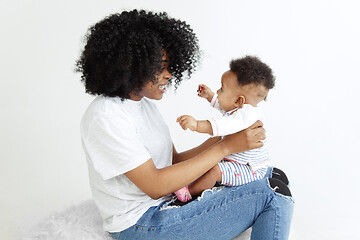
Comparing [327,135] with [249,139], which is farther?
[327,135]

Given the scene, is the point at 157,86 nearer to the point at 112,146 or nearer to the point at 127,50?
the point at 127,50

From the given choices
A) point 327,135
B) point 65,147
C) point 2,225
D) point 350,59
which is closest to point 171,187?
point 2,225

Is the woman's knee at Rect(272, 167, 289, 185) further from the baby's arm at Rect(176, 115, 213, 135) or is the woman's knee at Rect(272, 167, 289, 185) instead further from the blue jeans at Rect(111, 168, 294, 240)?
the baby's arm at Rect(176, 115, 213, 135)

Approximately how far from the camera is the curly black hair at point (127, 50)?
1811 millimetres

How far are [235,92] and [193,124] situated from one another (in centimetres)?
34

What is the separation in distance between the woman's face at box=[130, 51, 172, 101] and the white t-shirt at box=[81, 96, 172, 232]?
0.14 feet

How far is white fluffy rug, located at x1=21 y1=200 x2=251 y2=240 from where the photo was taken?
2.00m

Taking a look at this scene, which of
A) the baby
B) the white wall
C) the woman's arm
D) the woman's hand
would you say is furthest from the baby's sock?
the white wall

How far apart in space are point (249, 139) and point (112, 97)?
24.0 inches

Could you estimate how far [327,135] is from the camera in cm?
365

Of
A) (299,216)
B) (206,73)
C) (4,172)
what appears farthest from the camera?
(206,73)

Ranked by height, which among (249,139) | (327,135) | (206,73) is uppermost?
(206,73)

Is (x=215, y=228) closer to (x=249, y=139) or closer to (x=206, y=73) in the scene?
(x=249, y=139)

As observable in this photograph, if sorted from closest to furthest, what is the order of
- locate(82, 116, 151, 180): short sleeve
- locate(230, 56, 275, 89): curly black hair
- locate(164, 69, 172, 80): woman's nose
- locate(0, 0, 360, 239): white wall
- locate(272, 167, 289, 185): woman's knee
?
1. locate(82, 116, 151, 180): short sleeve
2. locate(164, 69, 172, 80): woman's nose
3. locate(230, 56, 275, 89): curly black hair
4. locate(272, 167, 289, 185): woman's knee
5. locate(0, 0, 360, 239): white wall
